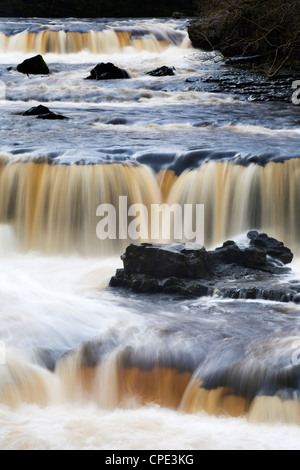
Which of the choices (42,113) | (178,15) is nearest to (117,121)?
(42,113)

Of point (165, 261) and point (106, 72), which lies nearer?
point (165, 261)

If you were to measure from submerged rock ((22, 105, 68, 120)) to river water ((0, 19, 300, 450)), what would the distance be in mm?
266

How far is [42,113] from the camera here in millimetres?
13672

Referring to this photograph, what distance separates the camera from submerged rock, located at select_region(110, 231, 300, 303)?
7.15 metres

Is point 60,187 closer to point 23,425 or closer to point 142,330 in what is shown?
point 142,330

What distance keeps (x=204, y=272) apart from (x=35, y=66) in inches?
485

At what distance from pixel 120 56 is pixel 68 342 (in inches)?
664

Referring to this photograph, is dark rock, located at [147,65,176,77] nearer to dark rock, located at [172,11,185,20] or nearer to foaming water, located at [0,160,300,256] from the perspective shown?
foaming water, located at [0,160,300,256]

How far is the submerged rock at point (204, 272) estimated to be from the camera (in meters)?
7.15

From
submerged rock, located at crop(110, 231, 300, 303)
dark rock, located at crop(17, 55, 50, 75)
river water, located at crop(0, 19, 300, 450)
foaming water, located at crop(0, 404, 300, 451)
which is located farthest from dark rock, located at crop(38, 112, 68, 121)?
foaming water, located at crop(0, 404, 300, 451)

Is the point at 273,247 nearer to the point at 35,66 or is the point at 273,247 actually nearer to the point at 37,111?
the point at 37,111

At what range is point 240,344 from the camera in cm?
598
